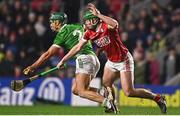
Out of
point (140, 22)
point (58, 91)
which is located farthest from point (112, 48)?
point (140, 22)

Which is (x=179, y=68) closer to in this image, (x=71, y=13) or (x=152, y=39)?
(x=152, y=39)

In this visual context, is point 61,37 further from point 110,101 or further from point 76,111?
point 76,111

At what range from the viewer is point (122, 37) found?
23.6 metres

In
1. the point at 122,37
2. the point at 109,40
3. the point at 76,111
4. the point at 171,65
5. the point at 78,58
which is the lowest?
the point at 76,111

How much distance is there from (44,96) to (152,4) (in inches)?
218

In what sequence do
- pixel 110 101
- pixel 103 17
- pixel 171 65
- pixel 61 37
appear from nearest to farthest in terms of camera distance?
pixel 103 17 → pixel 110 101 → pixel 61 37 → pixel 171 65

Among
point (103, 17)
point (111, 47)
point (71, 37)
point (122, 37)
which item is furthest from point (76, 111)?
point (122, 37)

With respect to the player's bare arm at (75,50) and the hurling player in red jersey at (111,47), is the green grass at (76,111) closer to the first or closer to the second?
the hurling player in red jersey at (111,47)

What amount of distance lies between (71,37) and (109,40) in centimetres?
114

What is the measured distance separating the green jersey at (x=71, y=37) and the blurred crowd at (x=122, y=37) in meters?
6.56

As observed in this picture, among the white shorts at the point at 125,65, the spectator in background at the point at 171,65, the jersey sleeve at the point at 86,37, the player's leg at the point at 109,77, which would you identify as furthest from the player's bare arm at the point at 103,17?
the spectator in background at the point at 171,65

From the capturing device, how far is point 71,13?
87.9 ft

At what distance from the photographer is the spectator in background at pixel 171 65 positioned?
76.4ft

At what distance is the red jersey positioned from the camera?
608 inches
